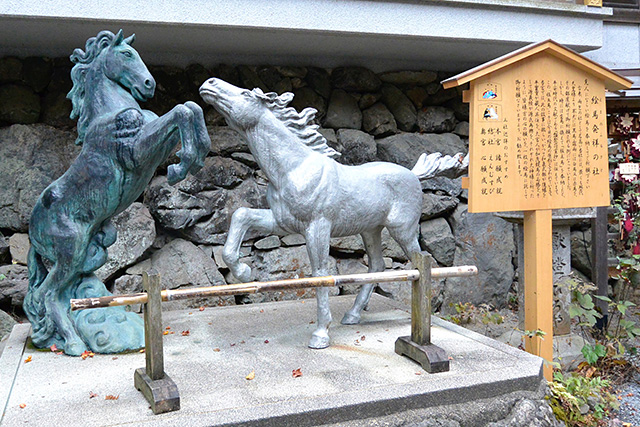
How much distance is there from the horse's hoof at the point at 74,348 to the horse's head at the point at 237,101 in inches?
69.2

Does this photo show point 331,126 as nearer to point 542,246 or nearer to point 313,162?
point 313,162

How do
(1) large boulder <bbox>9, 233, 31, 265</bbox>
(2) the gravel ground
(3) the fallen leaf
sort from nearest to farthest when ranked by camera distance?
(3) the fallen leaf < (2) the gravel ground < (1) large boulder <bbox>9, 233, 31, 265</bbox>

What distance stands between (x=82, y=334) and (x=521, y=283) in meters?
3.52

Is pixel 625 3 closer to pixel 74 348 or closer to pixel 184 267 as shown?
pixel 184 267

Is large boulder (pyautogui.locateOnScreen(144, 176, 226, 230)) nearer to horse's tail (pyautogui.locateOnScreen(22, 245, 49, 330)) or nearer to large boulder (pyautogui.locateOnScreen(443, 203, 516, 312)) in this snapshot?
horse's tail (pyautogui.locateOnScreen(22, 245, 49, 330))

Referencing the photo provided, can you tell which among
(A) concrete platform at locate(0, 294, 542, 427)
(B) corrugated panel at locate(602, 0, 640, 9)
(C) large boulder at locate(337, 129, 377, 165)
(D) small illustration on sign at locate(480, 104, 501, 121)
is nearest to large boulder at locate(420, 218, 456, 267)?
(C) large boulder at locate(337, 129, 377, 165)

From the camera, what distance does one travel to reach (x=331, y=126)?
6.09 m

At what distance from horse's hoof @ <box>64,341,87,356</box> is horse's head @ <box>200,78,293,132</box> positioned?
69.2 inches

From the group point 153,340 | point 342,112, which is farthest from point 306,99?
point 153,340

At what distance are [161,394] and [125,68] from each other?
2113 millimetres

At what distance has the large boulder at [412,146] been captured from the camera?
6.13 meters

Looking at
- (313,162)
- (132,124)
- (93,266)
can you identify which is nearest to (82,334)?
(93,266)

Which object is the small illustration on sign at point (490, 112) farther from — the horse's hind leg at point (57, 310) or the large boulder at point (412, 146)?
the horse's hind leg at point (57, 310)

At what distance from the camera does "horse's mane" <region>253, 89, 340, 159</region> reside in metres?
3.63
